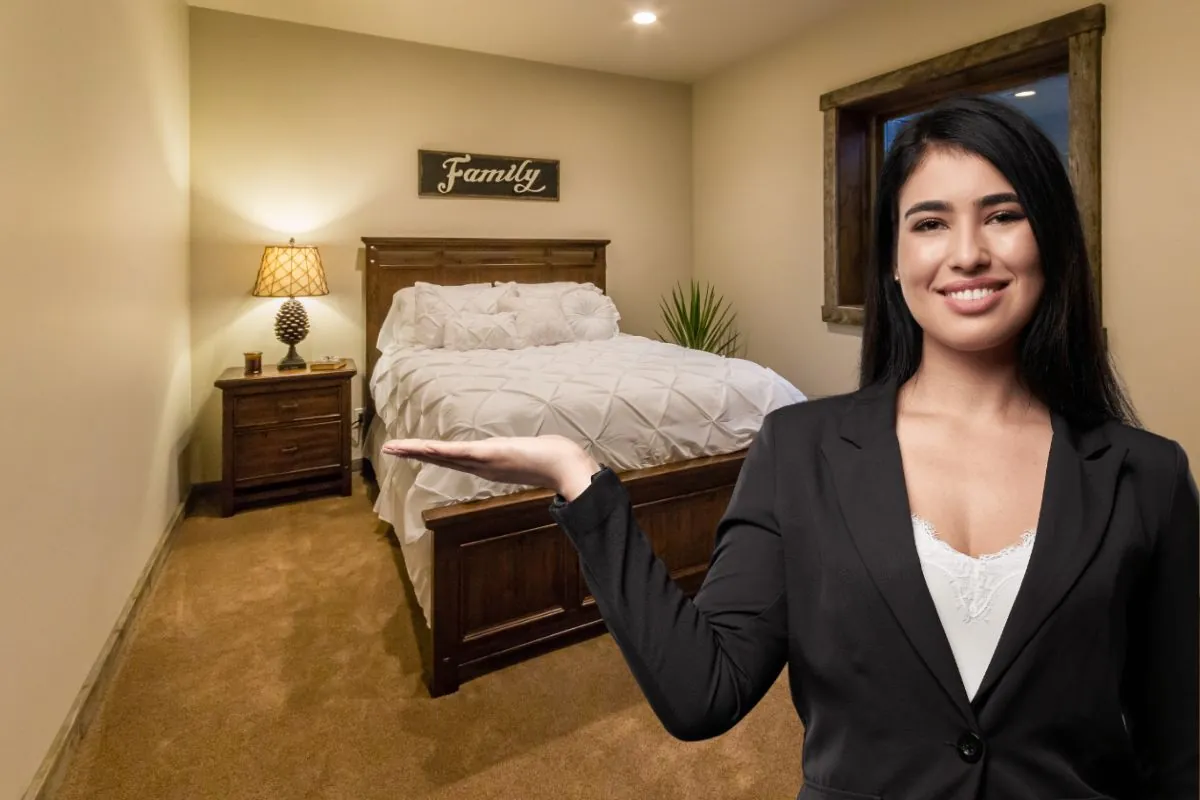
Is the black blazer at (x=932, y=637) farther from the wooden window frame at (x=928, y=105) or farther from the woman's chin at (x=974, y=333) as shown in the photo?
the wooden window frame at (x=928, y=105)

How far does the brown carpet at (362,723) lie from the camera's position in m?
1.60

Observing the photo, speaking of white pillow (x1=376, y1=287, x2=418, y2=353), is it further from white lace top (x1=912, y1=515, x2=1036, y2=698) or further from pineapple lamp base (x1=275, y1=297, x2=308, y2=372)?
white lace top (x1=912, y1=515, x2=1036, y2=698)

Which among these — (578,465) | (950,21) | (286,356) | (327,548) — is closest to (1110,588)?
(578,465)

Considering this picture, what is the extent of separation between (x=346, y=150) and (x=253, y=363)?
1.43 meters

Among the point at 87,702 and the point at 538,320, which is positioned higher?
the point at 538,320

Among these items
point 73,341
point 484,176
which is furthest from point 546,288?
point 73,341

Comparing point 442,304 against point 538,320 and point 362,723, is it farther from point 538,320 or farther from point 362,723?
point 362,723

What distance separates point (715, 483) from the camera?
2.43 meters

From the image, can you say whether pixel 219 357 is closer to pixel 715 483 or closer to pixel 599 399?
pixel 599 399

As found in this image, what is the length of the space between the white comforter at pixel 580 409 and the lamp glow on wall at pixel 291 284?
1048 millimetres

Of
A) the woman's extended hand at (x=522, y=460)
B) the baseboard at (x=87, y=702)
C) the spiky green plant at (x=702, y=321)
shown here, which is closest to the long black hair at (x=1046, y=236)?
the woman's extended hand at (x=522, y=460)

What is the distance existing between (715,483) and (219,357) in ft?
9.77

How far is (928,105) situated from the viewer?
3566 mm

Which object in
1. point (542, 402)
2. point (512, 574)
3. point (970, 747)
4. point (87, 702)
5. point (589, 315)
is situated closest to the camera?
point (970, 747)
